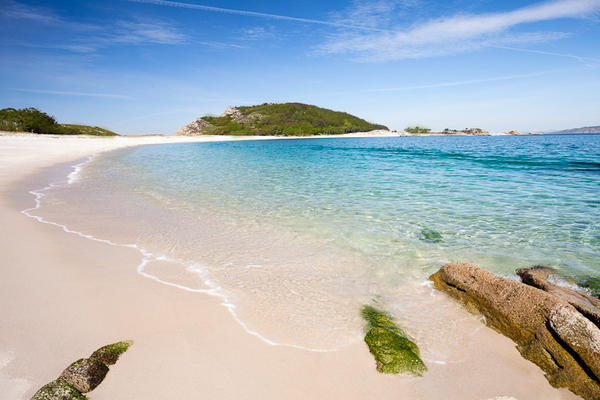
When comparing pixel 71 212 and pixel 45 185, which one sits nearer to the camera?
pixel 71 212

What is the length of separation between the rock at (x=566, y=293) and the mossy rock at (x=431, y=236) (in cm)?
192

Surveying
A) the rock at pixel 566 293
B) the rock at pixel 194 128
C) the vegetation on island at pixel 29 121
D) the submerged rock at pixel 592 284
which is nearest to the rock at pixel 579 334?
the rock at pixel 566 293

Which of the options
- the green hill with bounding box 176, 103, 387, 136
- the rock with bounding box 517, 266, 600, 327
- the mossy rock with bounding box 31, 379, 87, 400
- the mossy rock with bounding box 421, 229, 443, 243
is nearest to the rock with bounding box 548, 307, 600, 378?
the rock with bounding box 517, 266, 600, 327

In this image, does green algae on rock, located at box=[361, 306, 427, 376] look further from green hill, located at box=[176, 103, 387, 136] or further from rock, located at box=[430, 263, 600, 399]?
green hill, located at box=[176, 103, 387, 136]

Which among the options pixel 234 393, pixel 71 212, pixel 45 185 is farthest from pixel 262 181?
pixel 234 393

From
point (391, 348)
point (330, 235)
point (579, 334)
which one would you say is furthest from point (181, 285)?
point (579, 334)

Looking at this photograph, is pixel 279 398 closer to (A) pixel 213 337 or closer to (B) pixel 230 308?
(A) pixel 213 337

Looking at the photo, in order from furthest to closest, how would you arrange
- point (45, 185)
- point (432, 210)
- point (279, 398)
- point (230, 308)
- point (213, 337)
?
point (45, 185) < point (432, 210) < point (230, 308) < point (213, 337) < point (279, 398)

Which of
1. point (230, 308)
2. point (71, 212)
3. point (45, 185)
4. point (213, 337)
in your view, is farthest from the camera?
point (45, 185)

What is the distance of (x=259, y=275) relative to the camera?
17.3 feet

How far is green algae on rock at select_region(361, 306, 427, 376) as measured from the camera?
3.15 metres

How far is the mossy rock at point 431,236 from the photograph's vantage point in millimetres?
7102

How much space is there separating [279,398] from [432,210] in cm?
865

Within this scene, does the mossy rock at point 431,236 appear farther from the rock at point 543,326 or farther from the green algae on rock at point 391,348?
the green algae on rock at point 391,348
